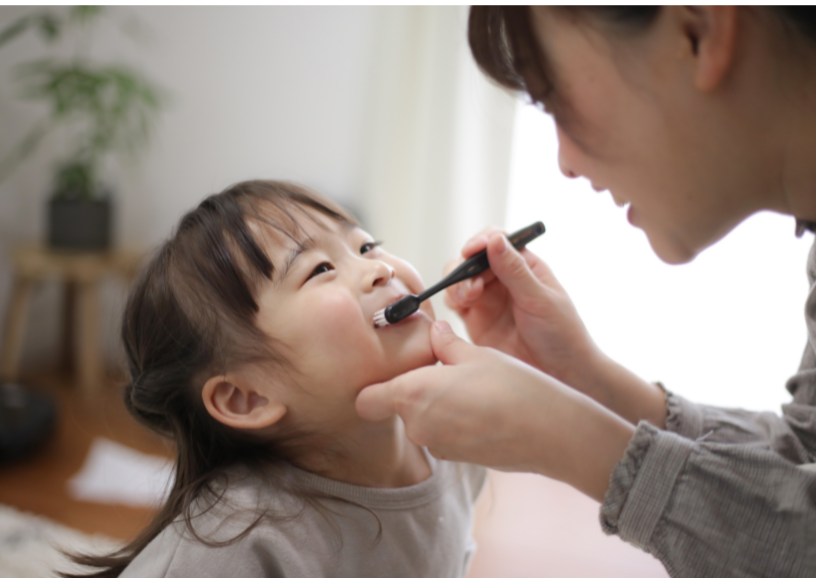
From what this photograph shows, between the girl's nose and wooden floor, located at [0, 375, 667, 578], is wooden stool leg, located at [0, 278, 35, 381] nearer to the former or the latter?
wooden floor, located at [0, 375, 667, 578]

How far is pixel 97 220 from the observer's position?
2389 millimetres

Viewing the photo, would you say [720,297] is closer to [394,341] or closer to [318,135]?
[394,341]

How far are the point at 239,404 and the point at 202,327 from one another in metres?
0.12

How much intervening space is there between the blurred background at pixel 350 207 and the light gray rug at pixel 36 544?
13mm

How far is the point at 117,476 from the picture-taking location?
6.55 ft

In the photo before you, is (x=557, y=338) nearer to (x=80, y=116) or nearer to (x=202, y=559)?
(x=202, y=559)

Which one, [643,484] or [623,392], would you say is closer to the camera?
[643,484]

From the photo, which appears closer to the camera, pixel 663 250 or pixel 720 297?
Result: pixel 663 250

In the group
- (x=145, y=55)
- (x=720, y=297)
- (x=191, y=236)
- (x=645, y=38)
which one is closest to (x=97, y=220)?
(x=145, y=55)

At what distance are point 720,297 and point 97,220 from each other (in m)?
2.12

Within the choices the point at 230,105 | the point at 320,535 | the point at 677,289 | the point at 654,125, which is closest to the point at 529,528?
the point at 320,535

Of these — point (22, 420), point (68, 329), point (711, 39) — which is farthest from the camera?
point (68, 329)

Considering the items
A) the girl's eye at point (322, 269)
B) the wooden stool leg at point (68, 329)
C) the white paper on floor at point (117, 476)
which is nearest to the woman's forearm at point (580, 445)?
the girl's eye at point (322, 269)

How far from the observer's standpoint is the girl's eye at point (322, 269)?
84 centimetres
